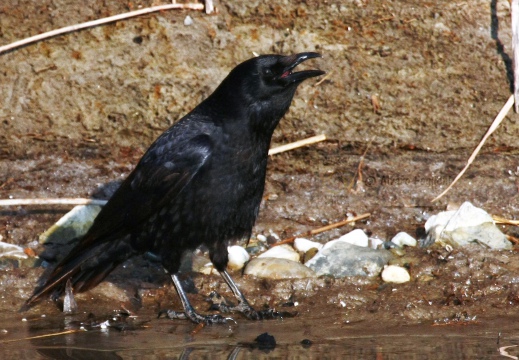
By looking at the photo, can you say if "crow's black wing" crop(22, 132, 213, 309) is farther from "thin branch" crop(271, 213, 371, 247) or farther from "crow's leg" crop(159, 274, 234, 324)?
"thin branch" crop(271, 213, 371, 247)

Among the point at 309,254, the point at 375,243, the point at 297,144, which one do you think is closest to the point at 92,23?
the point at 297,144

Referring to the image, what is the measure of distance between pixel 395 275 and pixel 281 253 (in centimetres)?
87

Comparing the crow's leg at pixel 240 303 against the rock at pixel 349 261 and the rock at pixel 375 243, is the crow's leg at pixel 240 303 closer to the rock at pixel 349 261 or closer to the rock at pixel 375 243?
the rock at pixel 349 261

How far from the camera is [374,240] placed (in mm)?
6352

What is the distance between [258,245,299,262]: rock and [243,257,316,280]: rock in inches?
9.9

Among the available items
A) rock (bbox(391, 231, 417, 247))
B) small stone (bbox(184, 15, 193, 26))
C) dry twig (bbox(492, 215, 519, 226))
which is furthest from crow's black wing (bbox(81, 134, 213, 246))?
dry twig (bbox(492, 215, 519, 226))

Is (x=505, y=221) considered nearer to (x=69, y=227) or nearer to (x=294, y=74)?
(x=294, y=74)

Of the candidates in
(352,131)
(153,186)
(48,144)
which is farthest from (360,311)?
(48,144)

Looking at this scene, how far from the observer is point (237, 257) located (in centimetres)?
614

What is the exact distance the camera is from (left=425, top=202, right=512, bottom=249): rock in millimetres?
6051

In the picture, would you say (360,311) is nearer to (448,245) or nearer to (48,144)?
(448,245)

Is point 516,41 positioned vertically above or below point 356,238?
above

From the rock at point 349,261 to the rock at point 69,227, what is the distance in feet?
5.66

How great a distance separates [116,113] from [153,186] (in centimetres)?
196
